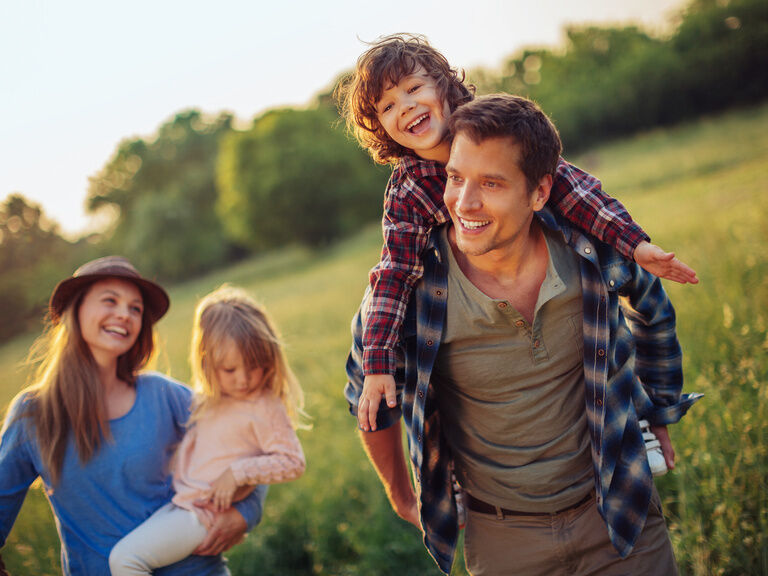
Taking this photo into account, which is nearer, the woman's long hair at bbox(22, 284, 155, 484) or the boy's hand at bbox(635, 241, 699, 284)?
the boy's hand at bbox(635, 241, 699, 284)

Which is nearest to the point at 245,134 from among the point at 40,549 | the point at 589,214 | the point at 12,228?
the point at 12,228

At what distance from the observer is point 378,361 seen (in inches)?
87.5

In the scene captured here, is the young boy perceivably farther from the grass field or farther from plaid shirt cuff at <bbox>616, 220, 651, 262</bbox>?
the grass field

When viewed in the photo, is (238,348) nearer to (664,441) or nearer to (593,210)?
(593,210)

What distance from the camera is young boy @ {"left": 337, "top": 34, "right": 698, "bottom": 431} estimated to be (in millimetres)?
2193

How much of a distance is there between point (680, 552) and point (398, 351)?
2.11 metres

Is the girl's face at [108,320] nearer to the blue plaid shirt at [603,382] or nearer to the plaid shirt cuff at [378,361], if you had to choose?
the blue plaid shirt at [603,382]

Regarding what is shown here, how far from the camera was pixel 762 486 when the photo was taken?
10.2 ft

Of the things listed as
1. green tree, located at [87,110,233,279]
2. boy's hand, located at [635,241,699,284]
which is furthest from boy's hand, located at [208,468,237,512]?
green tree, located at [87,110,233,279]

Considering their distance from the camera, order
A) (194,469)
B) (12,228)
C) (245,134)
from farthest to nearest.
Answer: (245,134)
(12,228)
(194,469)

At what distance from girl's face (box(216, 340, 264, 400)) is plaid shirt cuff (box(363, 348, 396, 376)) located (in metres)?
1.21

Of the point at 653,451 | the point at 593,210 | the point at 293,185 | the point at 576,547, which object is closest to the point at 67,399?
the point at 576,547

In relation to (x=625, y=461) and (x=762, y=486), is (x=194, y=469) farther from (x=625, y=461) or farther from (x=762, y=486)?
(x=762, y=486)

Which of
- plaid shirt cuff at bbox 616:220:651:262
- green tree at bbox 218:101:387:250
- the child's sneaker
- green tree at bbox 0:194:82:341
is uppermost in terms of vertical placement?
green tree at bbox 218:101:387:250
